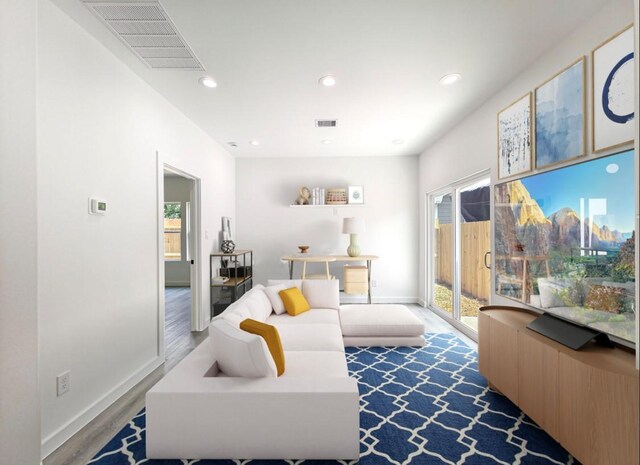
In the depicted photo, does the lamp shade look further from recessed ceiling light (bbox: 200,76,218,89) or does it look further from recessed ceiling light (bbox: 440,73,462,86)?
recessed ceiling light (bbox: 200,76,218,89)

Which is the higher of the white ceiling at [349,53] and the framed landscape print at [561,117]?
the white ceiling at [349,53]

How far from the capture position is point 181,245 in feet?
23.2

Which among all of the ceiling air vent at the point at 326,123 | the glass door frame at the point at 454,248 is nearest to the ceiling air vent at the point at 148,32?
the ceiling air vent at the point at 326,123

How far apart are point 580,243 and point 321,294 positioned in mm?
2453

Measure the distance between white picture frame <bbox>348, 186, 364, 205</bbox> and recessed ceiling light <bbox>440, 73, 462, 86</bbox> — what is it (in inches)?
105

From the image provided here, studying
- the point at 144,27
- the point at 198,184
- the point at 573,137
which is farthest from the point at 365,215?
the point at 144,27

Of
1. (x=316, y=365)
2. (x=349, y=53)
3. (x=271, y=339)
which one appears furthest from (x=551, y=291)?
(x=349, y=53)

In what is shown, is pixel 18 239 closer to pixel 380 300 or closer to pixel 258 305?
pixel 258 305

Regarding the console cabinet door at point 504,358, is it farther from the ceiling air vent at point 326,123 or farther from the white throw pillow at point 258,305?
the ceiling air vent at point 326,123

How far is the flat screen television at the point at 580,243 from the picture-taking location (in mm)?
1599

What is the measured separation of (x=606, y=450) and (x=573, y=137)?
5.68ft

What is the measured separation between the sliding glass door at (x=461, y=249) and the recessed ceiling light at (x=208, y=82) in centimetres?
280

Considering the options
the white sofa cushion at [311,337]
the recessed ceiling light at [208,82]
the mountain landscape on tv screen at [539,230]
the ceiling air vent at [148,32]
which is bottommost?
the white sofa cushion at [311,337]

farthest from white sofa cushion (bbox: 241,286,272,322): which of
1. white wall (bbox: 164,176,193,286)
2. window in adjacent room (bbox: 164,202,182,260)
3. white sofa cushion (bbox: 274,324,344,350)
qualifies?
window in adjacent room (bbox: 164,202,182,260)
